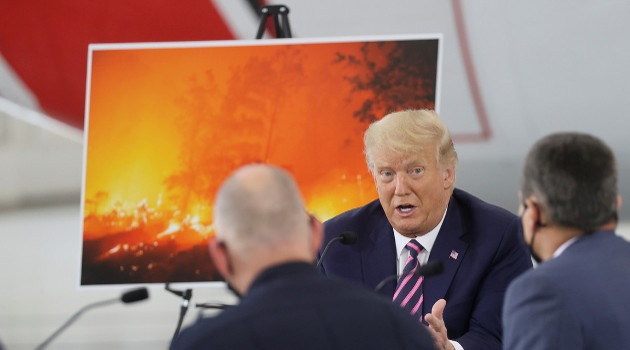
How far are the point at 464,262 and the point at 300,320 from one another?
1.39m

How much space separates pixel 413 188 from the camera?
2787 mm

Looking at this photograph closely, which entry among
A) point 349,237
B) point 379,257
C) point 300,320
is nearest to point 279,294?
point 300,320

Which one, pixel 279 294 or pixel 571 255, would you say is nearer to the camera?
pixel 279 294

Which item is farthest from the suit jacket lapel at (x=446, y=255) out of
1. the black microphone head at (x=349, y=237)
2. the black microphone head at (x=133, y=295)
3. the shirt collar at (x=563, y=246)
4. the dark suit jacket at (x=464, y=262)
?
the shirt collar at (x=563, y=246)

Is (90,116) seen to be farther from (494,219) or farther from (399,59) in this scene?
(494,219)

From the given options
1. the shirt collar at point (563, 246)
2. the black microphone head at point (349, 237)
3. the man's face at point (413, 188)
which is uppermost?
the man's face at point (413, 188)

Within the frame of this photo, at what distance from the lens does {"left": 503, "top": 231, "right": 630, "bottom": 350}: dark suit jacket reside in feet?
5.63

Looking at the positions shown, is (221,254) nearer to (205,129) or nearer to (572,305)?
(572,305)

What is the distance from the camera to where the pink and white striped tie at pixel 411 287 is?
9.00 ft

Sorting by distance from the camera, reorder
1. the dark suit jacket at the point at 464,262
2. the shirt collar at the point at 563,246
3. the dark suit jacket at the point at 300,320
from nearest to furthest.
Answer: the dark suit jacket at the point at 300,320, the shirt collar at the point at 563,246, the dark suit jacket at the point at 464,262

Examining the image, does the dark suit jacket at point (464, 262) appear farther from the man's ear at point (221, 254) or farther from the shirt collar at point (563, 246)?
the man's ear at point (221, 254)

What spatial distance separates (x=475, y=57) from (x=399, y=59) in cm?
66

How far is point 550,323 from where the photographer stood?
1.72 meters

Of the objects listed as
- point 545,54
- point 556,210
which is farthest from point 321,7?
point 556,210
